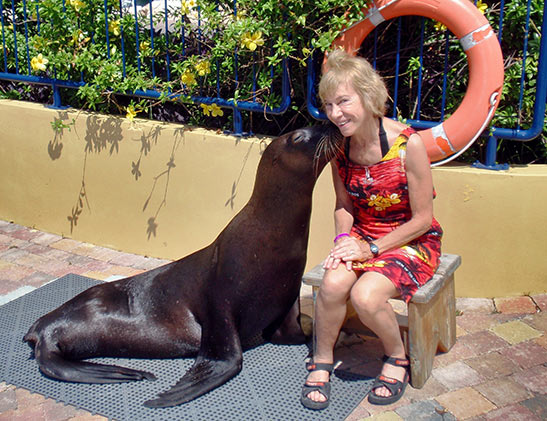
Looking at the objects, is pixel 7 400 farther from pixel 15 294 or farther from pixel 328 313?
pixel 328 313

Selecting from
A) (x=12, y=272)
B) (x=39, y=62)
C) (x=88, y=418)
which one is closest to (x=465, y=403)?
(x=88, y=418)

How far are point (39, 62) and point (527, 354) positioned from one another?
3873 millimetres

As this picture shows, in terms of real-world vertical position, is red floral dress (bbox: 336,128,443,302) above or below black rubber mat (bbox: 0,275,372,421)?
above

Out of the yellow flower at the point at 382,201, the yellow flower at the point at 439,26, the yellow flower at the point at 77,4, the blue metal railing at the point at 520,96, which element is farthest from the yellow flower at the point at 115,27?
the yellow flower at the point at 382,201

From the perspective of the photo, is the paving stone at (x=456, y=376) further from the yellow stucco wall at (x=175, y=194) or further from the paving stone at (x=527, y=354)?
the yellow stucco wall at (x=175, y=194)

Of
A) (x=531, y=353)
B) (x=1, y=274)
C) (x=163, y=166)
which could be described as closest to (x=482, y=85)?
(x=531, y=353)

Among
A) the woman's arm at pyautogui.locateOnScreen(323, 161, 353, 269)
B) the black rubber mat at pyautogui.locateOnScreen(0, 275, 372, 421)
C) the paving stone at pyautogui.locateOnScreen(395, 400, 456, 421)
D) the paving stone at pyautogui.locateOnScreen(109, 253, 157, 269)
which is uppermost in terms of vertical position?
the woman's arm at pyautogui.locateOnScreen(323, 161, 353, 269)

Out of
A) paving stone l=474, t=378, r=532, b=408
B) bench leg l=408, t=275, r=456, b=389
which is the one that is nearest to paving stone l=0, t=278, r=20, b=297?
bench leg l=408, t=275, r=456, b=389

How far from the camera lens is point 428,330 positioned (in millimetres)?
3131

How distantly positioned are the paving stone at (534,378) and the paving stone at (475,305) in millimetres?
611

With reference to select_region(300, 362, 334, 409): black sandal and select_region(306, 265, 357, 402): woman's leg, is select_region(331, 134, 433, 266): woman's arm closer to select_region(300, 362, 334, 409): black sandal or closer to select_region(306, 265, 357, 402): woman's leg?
select_region(306, 265, 357, 402): woman's leg

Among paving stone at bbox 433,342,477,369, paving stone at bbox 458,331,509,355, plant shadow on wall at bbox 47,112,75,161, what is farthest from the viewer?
plant shadow on wall at bbox 47,112,75,161

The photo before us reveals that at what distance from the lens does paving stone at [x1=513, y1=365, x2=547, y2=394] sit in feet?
10.1

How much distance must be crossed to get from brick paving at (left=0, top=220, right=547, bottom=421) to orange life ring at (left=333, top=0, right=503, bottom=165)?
36.9 inches
